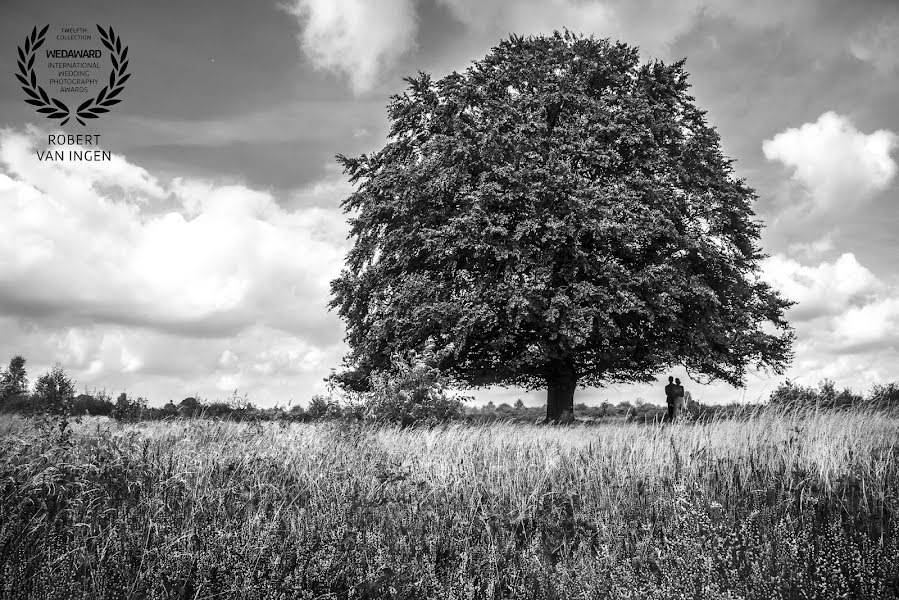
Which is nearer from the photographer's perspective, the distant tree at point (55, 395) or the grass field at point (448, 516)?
the grass field at point (448, 516)

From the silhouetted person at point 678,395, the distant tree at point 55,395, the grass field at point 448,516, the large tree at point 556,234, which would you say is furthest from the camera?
the silhouetted person at point 678,395

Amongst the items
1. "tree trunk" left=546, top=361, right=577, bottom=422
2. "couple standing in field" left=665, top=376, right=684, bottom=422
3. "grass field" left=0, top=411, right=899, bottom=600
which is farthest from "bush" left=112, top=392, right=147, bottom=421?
"couple standing in field" left=665, top=376, right=684, bottom=422

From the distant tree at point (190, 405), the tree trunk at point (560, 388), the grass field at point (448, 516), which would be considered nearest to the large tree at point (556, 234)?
the tree trunk at point (560, 388)

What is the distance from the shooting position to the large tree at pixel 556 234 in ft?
57.3

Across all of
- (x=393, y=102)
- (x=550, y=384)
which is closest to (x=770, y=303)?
(x=550, y=384)

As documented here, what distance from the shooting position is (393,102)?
2155 centimetres

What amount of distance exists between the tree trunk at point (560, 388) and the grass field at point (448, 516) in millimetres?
9561

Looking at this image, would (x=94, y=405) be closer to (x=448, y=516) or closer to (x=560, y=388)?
(x=560, y=388)

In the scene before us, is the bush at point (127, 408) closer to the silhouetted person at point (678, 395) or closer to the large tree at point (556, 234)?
the large tree at point (556, 234)

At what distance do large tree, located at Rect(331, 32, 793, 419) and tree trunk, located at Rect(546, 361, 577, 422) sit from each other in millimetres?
68

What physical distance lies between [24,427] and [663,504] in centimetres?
1055

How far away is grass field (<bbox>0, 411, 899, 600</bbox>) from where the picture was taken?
469 centimetres

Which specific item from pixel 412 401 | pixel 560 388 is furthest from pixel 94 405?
pixel 560 388

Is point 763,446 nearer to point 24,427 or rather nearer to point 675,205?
point 675,205
